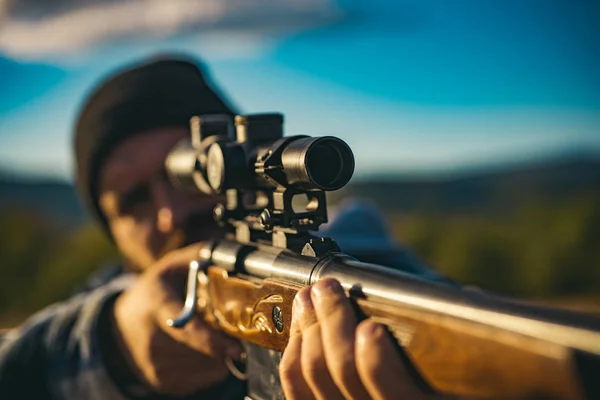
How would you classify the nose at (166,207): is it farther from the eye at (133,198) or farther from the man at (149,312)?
the eye at (133,198)

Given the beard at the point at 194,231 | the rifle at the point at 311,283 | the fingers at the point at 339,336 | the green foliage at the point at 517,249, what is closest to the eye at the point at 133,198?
the beard at the point at 194,231

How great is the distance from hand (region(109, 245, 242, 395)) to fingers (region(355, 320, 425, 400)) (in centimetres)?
156

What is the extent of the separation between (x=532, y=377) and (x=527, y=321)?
5.2 inches

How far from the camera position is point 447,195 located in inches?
1278

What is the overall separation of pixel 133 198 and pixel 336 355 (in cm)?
297

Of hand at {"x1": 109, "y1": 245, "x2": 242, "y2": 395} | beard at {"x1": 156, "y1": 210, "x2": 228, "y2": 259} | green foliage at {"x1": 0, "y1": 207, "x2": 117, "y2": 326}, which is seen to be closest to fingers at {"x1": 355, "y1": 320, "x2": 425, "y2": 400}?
hand at {"x1": 109, "y1": 245, "x2": 242, "y2": 395}

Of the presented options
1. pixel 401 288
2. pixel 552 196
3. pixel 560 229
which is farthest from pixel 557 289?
pixel 401 288

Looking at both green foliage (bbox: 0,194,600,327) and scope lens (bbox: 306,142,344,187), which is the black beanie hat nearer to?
scope lens (bbox: 306,142,344,187)

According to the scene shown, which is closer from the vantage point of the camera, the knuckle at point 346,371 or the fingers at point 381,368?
the fingers at point 381,368

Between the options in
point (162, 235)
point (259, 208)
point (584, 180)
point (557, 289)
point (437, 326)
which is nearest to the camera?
point (437, 326)

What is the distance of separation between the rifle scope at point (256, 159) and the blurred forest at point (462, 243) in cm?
1358

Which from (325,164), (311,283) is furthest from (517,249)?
(311,283)

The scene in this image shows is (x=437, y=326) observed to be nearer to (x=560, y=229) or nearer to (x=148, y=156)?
(x=148, y=156)

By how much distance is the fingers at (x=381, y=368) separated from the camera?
1.80m
